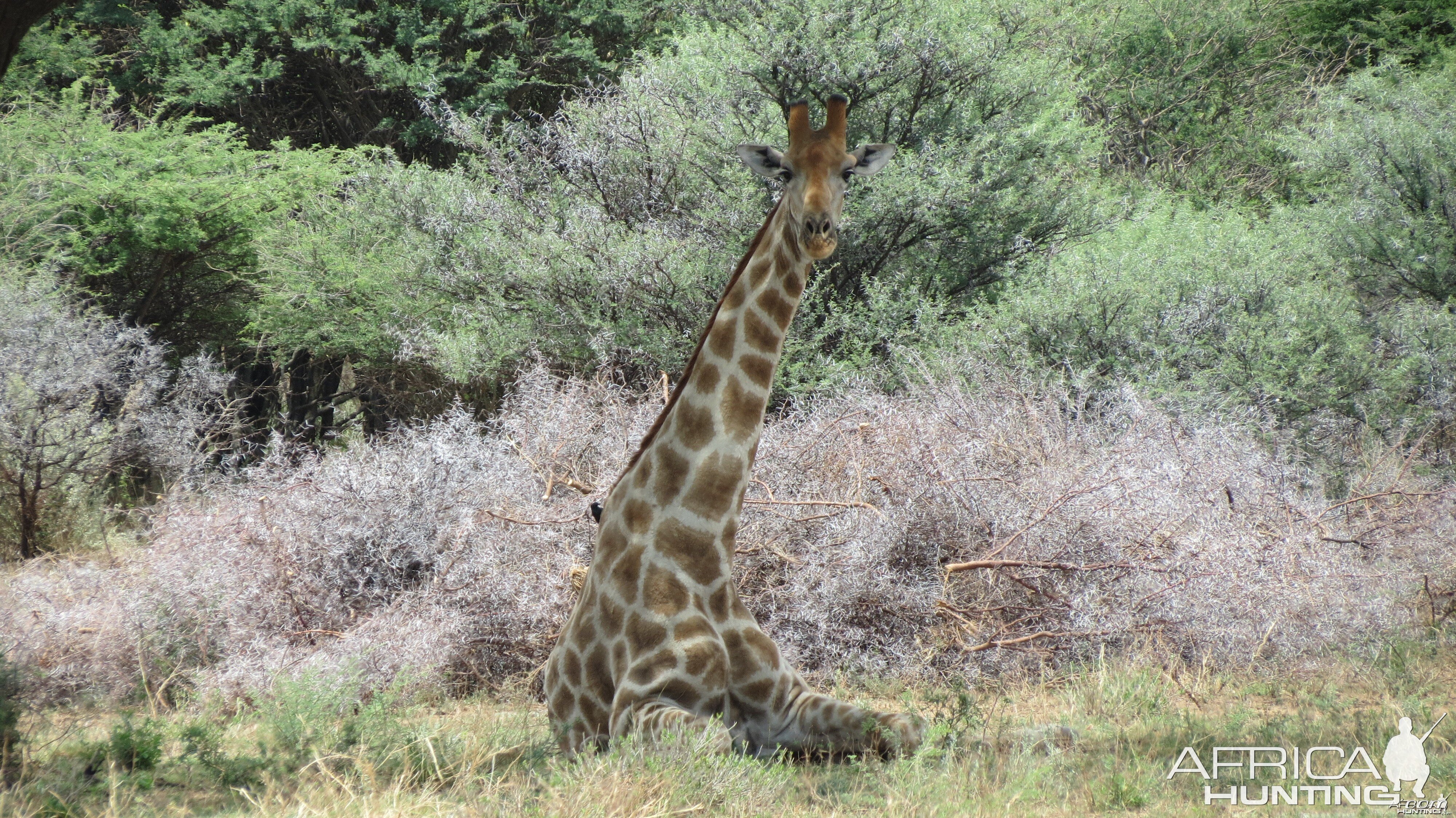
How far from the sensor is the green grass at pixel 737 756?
11.5 feet

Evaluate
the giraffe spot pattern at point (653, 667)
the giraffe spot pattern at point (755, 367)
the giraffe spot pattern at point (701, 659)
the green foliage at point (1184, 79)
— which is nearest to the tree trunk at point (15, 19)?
the giraffe spot pattern at point (755, 367)

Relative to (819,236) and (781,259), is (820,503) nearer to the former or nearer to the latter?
(781,259)

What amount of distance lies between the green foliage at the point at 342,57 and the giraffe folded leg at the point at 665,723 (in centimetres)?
1604

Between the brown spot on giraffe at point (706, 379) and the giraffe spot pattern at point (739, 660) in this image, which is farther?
the brown spot on giraffe at point (706, 379)

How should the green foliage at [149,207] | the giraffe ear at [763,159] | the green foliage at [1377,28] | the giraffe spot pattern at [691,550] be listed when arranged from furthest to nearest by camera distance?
1. the green foliage at [1377,28]
2. the green foliage at [149,207]
3. the giraffe ear at [763,159]
4. the giraffe spot pattern at [691,550]

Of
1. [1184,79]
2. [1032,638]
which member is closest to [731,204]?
[1032,638]

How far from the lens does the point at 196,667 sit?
258 inches

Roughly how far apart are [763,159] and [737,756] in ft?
7.80

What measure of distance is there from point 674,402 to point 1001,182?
10063mm

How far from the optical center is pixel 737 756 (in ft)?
12.3

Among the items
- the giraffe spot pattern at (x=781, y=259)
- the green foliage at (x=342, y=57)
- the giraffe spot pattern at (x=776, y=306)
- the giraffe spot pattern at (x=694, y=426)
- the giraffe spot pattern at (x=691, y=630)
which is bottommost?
the giraffe spot pattern at (x=691, y=630)

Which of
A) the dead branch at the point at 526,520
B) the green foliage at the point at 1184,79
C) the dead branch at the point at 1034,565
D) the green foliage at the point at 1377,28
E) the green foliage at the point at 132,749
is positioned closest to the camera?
the green foliage at the point at 132,749

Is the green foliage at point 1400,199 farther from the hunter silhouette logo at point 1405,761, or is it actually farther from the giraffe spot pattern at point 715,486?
the giraffe spot pattern at point 715,486

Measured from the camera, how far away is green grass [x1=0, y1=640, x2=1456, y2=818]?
350 centimetres
